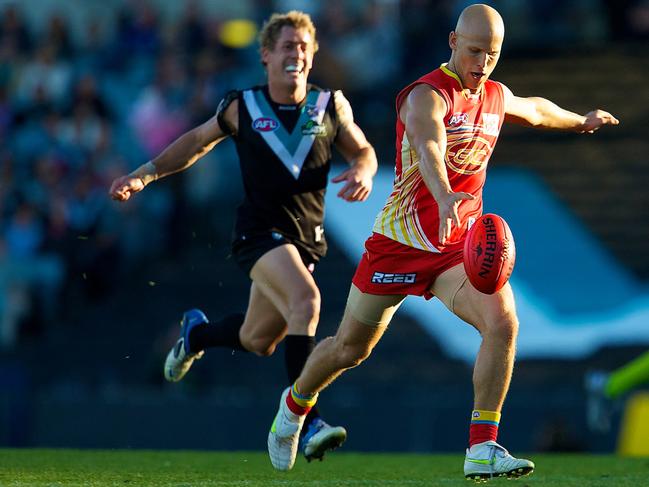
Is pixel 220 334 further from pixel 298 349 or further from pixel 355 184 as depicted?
pixel 355 184

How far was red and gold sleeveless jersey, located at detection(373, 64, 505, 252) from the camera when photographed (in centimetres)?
698

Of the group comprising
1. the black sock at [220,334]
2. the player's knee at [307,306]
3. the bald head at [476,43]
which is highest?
the bald head at [476,43]

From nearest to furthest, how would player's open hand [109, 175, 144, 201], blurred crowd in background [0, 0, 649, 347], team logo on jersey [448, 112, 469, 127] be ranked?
team logo on jersey [448, 112, 469, 127] → player's open hand [109, 175, 144, 201] → blurred crowd in background [0, 0, 649, 347]

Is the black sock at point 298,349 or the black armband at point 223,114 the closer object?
the black sock at point 298,349

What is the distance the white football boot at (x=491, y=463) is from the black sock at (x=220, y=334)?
2798 millimetres

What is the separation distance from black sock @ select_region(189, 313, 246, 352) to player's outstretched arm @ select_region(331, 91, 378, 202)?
1.32m

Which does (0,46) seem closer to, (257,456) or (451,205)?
(257,456)

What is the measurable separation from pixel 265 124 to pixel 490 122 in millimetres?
1988

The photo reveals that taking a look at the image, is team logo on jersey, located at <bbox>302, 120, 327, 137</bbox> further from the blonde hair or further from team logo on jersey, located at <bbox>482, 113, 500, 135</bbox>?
team logo on jersey, located at <bbox>482, 113, 500, 135</bbox>

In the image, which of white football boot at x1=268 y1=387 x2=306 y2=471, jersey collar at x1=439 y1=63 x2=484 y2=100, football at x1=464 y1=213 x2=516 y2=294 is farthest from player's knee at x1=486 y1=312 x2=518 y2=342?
white football boot at x1=268 y1=387 x2=306 y2=471

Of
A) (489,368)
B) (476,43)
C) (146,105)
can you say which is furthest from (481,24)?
(146,105)

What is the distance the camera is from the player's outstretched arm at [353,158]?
7.93m

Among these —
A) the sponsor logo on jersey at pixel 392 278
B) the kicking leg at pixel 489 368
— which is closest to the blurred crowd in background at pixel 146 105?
the sponsor logo on jersey at pixel 392 278

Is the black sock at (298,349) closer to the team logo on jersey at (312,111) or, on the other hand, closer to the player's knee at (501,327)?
the team logo on jersey at (312,111)
